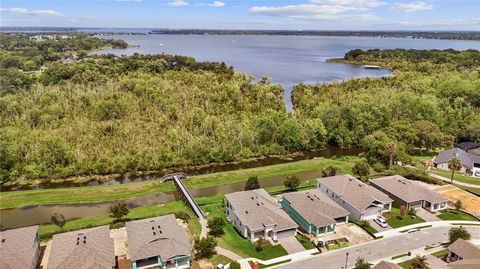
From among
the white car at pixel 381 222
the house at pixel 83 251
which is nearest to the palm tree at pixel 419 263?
the white car at pixel 381 222

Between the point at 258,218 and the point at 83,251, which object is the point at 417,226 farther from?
the point at 83,251

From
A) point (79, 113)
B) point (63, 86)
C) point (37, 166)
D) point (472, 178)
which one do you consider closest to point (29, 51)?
point (63, 86)

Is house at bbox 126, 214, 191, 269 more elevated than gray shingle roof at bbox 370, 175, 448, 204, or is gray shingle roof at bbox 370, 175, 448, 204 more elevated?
gray shingle roof at bbox 370, 175, 448, 204

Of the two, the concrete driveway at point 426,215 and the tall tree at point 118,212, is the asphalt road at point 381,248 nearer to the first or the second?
the concrete driveway at point 426,215

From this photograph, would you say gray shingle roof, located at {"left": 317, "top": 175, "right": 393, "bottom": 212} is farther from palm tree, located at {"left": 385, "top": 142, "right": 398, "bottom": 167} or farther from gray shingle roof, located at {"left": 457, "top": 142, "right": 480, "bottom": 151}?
gray shingle roof, located at {"left": 457, "top": 142, "right": 480, "bottom": 151}

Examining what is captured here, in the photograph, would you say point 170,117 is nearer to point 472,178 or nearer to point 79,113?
point 79,113

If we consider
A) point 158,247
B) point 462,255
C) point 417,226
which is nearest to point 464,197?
point 417,226

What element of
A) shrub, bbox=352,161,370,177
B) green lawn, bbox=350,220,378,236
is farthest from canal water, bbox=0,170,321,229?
shrub, bbox=352,161,370,177
